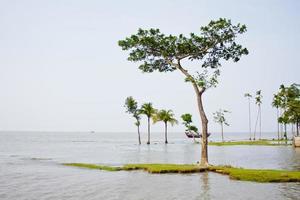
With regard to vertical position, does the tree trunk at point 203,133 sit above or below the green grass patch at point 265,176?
above

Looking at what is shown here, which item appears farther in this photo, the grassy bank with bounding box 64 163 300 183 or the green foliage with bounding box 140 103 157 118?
the green foliage with bounding box 140 103 157 118

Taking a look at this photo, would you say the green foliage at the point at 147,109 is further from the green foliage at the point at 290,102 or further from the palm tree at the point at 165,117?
the green foliage at the point at 290,102

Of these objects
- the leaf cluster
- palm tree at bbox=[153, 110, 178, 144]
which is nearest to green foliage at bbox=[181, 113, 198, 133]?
palm tree at bbox=[153, 110, 178, 144]

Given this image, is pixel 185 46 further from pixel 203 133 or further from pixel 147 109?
pixel 147 109

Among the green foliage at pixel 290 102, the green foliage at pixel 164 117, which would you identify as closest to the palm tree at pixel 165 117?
the green foliage at pixel 164 117

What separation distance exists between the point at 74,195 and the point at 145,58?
18.8 metres

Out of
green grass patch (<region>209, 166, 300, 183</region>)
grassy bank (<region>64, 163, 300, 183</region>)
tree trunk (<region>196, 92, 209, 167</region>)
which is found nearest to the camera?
green grass patch (<region>209, 166, 300, 183</region>)

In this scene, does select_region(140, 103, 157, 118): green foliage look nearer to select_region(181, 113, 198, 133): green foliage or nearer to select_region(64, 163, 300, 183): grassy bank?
select_region(181, 113, 198, 133): green foliage

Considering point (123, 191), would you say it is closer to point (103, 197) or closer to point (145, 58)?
point (103, 197)

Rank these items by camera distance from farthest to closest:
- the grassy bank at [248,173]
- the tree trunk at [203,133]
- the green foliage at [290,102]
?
the green foliage at [290,102] → the tree trunk at [203,133] → the grassy bank at [248,173]

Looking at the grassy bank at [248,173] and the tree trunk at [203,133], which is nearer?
the grassy bank at [248,173]

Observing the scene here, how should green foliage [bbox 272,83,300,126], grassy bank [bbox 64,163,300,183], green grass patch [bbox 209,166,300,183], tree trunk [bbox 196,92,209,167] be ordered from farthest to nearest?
green foliage [bbox 272,83,300,126] → tree trunk [bbox 196,92,209,167] → grassy bank [bbox 64,163,300,183] → green grass patch [bbox 209,166,300,183]

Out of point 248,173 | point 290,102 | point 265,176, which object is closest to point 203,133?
point 248,173

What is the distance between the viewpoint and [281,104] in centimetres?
11638
